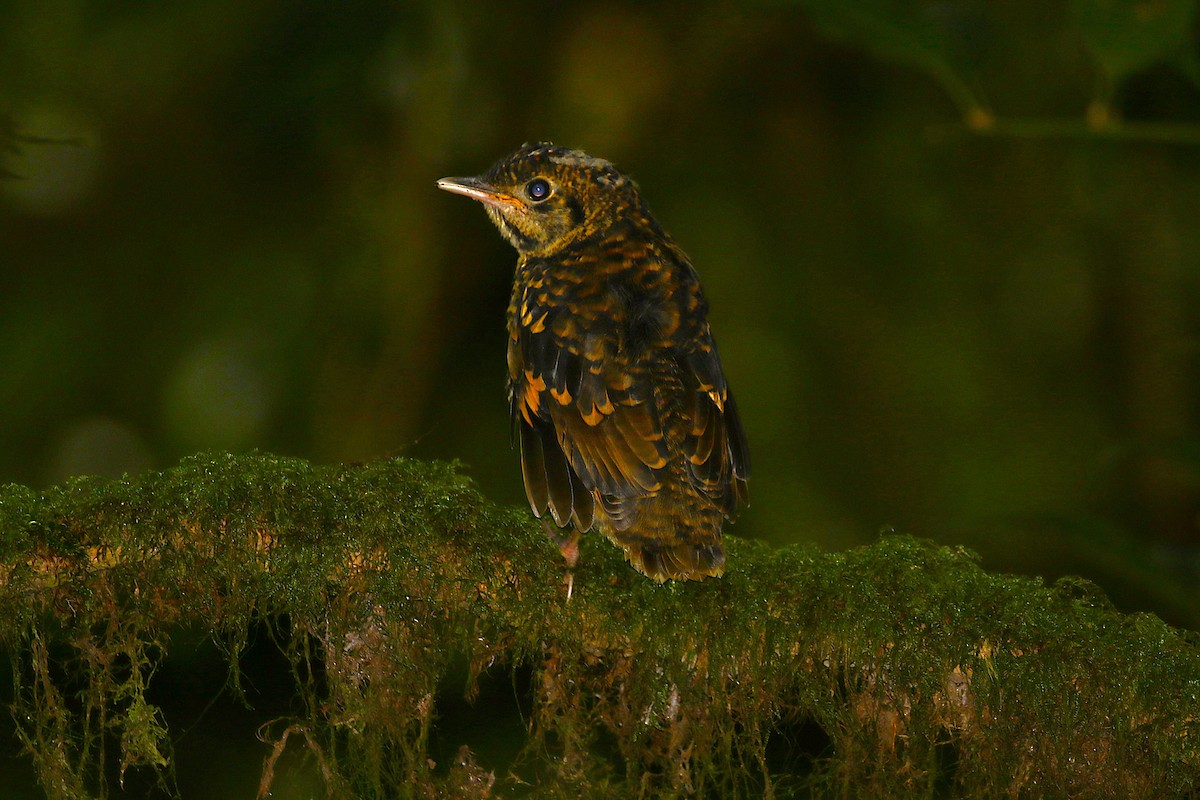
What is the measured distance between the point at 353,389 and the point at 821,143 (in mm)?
2542

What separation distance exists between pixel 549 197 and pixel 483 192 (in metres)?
0.20

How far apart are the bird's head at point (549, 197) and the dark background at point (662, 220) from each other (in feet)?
5.20

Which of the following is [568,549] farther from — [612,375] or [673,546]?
[612,375]

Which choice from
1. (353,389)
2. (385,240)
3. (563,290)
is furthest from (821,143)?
(563,290)

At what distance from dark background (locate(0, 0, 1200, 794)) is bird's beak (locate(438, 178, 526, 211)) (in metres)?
1.54

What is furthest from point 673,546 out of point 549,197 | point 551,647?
point 549,197

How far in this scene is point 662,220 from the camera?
18.6 ft

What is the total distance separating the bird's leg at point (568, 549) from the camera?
8.29ft

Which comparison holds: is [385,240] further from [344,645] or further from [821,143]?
[344,645]

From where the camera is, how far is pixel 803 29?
570 cm

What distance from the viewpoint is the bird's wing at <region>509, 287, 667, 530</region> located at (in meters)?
2.78

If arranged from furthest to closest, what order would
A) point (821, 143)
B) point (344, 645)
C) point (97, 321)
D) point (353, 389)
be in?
1. point (821, 143)
2. point (97, 321)
3. point (353, 389)
4. point (344, 645)

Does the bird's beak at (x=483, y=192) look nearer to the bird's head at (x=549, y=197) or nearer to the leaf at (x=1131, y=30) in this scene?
the bird's head at (x=549, y=197)

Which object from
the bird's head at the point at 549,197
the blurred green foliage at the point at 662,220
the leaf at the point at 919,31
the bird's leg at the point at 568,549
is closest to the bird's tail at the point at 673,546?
the bird's leg at the point at 568,549
